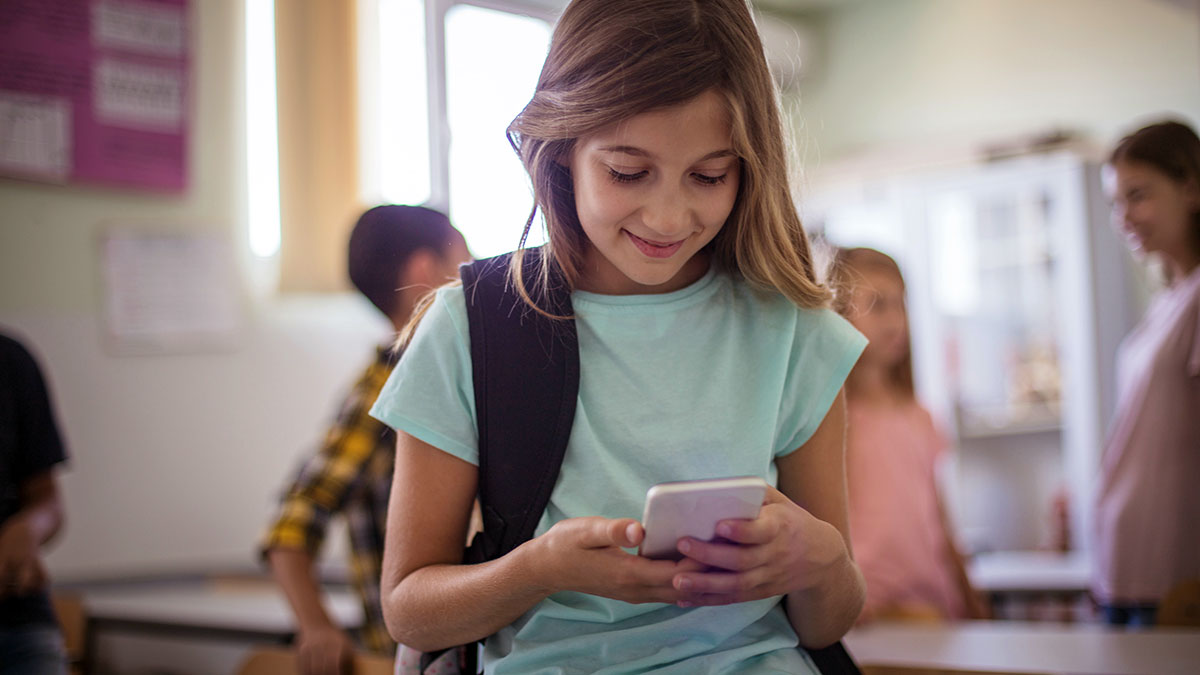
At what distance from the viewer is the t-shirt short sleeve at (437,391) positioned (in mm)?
988

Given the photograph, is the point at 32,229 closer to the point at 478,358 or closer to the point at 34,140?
the point at 34,140

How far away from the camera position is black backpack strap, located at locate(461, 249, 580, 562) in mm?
989

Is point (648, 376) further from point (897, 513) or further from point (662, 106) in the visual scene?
point (897, 513)

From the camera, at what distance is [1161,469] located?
6.82 feet

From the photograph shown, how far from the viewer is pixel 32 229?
298 centimetres

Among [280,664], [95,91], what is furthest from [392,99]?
[280,664]

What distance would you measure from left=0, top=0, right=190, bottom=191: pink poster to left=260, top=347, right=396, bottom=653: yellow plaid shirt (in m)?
1.70

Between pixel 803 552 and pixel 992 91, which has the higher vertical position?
pixel 992 91

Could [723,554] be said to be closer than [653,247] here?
Yes

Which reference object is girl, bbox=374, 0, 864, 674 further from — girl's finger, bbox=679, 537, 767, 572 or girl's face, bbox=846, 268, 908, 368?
girl's face, bbox=846, 268, 908, 368

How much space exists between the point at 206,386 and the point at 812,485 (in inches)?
103

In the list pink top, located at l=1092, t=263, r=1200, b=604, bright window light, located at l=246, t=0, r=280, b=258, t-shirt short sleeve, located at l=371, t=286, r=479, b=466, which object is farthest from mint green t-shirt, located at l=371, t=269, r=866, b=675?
bright window light, located at l=246, t=0, r=280, b=258

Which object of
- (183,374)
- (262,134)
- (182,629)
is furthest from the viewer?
(262,134)

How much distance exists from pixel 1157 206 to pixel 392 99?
2.49 m
